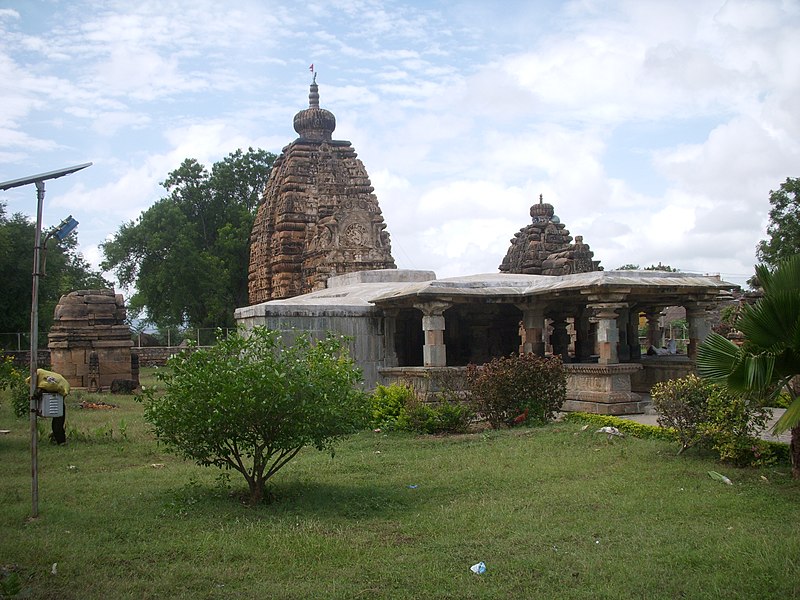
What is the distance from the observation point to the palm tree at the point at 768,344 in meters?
6.68

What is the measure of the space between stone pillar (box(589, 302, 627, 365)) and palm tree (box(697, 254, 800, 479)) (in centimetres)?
492

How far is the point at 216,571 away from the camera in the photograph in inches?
213

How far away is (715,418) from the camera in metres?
8.28

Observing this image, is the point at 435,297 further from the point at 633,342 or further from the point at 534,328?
the point at 633,342

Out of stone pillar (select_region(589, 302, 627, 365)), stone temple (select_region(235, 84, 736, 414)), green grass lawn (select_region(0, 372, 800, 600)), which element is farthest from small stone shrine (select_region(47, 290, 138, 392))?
stone pillar (select_region(589, 302, 627, 365))

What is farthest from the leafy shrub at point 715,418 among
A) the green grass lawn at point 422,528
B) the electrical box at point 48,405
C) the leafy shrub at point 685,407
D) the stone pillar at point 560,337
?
the stone pillar at point 560,337

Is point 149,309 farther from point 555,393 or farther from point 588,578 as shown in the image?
point 588,578

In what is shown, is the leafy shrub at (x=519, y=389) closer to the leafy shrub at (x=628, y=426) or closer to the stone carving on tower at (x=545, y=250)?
the leafy shrub at (x=628, y=426)

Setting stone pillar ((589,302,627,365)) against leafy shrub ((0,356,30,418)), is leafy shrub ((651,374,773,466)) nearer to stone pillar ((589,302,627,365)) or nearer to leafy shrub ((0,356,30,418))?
stone pillar ((589,302,627,365))

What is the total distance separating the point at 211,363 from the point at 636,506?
3.91m

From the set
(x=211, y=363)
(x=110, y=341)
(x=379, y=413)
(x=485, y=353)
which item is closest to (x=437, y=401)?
(x=379, y=413)

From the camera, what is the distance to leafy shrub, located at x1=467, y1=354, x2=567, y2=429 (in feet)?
37.7

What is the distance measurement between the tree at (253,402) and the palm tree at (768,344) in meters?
3.32

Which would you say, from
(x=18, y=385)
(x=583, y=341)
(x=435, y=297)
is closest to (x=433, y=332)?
(x=435, y=297)
